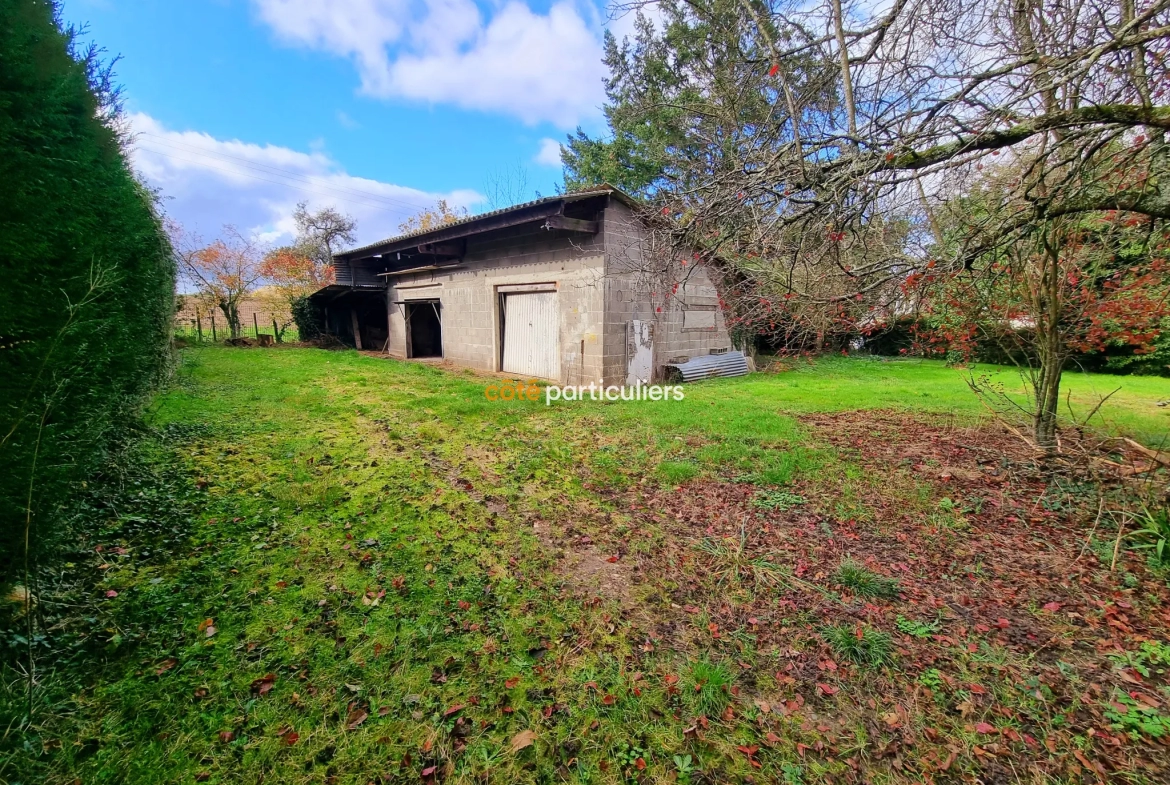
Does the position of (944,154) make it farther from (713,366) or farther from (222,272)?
(222,272)

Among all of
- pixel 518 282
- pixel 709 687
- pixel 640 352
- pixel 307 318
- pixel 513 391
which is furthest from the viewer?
pixel 307 318

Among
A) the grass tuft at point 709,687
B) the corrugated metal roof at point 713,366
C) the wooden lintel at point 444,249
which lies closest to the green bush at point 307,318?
the wooden lintel at point 444,249

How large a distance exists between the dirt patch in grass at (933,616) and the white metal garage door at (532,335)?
5.87m

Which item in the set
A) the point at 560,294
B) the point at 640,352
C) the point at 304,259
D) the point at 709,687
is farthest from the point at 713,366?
the point at 304,259

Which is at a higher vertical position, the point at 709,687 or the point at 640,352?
the point at 640,352

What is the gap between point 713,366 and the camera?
1050 cm

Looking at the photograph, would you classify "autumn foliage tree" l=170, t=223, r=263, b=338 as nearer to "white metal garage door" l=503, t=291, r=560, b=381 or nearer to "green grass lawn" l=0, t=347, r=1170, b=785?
"white metal garage door" l=503, t=291, r=560, b=381

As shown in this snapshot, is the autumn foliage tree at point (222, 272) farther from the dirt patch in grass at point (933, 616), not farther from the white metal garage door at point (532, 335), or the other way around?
the dirt patch in grass at point (933, 616)

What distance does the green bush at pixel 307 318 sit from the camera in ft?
57.4

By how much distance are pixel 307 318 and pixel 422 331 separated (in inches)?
256

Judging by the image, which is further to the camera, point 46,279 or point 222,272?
point 222,272

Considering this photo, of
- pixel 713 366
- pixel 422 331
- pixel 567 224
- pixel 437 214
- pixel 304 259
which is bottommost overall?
pixel 713 366

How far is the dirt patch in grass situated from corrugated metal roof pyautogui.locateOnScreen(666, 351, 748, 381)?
5.85 metres

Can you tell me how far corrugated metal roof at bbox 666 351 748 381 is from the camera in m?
9.81
